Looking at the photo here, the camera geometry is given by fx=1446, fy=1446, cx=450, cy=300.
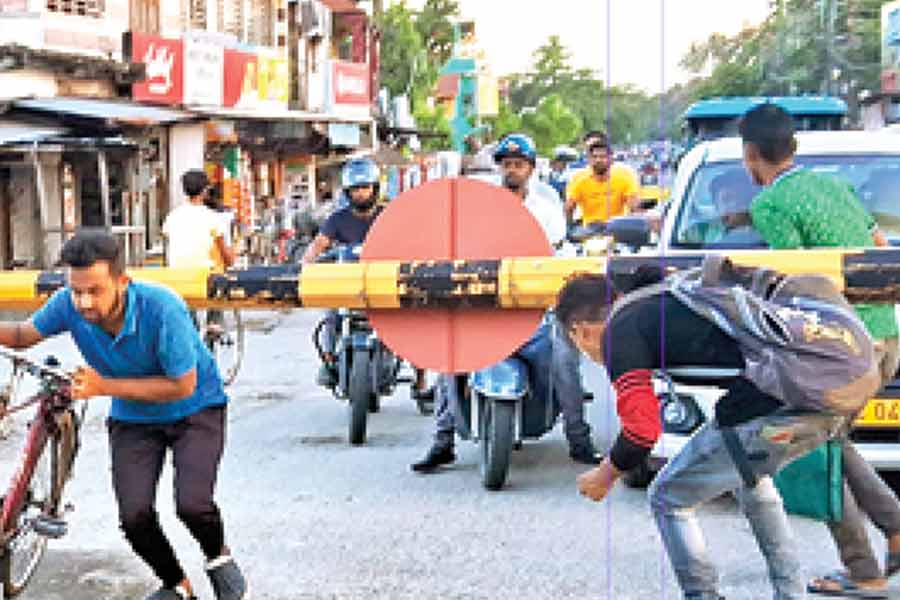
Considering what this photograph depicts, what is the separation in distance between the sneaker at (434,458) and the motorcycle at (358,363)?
79cm

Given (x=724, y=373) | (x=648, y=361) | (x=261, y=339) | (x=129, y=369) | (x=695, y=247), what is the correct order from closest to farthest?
(x=648, y=361) < (x=724, y=373) < (x=129, y=369) < (x=695, y=247) < (x=261, y=339)

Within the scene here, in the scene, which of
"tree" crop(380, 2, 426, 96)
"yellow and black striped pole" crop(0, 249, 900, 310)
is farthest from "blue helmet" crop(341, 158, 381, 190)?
"tree" crop(380, 2, 426, 96)

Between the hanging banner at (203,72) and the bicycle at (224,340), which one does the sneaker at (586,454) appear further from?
the hanging banner at (203,72)

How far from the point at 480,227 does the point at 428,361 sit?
0.50 metres

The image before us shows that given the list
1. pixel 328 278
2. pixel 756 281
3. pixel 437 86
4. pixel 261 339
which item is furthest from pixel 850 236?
pixel 437 86

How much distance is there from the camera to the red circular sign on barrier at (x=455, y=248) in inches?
185

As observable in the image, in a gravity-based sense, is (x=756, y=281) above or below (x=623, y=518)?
above

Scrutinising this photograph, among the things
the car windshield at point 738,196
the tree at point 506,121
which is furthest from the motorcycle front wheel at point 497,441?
the tree at point 506,121

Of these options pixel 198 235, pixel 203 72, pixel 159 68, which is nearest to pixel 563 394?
pixel 198 235

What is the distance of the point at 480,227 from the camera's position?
4.78m

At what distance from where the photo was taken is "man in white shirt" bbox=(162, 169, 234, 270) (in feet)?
33.3

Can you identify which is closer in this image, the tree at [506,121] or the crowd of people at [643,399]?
the crowd of people at [643,399]

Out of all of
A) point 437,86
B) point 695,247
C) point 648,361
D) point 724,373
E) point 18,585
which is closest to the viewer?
point 648,361

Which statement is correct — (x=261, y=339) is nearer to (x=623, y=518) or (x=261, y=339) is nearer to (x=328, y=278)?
(x=623, y=518)
